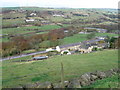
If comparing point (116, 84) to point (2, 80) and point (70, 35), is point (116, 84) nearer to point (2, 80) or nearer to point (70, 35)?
point (2, 80)

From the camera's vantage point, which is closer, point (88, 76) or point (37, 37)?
point (88, 76)

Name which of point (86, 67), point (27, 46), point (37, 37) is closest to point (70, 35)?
point (37, 37)

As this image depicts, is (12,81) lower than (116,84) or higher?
lower

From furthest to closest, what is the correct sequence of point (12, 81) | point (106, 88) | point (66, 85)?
point (12, 81) < point (66, 85) < point (106, 88)

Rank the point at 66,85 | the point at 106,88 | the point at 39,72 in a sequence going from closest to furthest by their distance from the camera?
the point at 106,88
the point at 66,85
the point at 39,72

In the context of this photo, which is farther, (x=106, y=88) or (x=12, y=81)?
(x=12, y=81)

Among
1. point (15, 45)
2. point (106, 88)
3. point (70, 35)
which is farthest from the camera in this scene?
point (70, 35)

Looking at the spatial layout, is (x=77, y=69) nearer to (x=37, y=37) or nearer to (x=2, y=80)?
(x=2, y=80)

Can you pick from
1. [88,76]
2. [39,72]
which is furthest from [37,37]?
[88,76]

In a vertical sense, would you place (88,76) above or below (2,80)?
above
